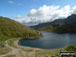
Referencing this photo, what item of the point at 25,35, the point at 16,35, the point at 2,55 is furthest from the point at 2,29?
the point at 2,55

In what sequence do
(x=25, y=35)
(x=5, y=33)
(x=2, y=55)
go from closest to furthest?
(x=2, y=55), (x=5, y=33), (x=25, y=35)

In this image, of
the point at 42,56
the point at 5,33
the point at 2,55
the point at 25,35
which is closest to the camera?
the point at 42,56

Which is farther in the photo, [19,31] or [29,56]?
[19,31]

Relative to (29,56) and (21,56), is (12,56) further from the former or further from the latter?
(29,56)

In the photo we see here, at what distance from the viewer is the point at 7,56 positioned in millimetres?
57000

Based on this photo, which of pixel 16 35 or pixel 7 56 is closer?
pixel 7 56

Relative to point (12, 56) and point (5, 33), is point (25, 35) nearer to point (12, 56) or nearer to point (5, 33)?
point (5, 33)

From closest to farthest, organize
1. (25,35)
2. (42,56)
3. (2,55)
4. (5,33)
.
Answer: (42,56), (2,55), (5,33), (25,35)

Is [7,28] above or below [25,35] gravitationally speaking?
above

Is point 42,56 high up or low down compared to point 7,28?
down

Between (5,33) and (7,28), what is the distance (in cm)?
1811

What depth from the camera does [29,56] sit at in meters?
56.9

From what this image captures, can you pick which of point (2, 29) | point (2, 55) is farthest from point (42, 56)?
point (2, 29)

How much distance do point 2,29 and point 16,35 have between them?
26334 millimetres
